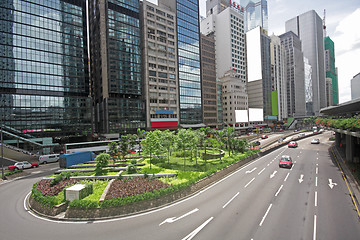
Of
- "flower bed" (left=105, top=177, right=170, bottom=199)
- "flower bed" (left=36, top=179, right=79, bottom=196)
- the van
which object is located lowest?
the van

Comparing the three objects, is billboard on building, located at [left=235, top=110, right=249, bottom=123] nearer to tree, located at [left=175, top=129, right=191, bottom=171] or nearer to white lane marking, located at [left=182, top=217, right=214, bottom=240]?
tree, located at [left=175, top=129, right=191, bottom=171]

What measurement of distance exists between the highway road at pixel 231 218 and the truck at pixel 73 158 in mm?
8969

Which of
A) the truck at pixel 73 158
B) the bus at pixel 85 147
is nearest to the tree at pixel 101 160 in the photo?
the truck at pixel 73 158

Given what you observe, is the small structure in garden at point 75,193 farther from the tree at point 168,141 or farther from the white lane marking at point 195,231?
the tree at point 168,141

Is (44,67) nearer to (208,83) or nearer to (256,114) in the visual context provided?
(208,83)

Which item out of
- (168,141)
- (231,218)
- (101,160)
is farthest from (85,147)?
(231,218)

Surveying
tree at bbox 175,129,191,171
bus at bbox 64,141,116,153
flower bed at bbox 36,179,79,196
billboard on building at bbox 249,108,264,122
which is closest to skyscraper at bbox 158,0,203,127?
billboard on building at bbox 249,108,264,122

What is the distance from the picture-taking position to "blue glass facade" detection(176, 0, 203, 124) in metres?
86.1

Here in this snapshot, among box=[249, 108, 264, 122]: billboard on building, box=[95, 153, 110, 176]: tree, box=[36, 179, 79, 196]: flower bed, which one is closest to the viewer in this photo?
box=[36, 179, 79, 196]: flower bed

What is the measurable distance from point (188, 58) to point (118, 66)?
35.1 metres

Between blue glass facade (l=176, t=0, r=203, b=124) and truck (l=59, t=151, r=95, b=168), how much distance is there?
5307 cm

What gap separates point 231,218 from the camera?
15500 millimetres

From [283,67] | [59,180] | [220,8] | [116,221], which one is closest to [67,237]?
[116,221]

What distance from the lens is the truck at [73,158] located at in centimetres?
3266
